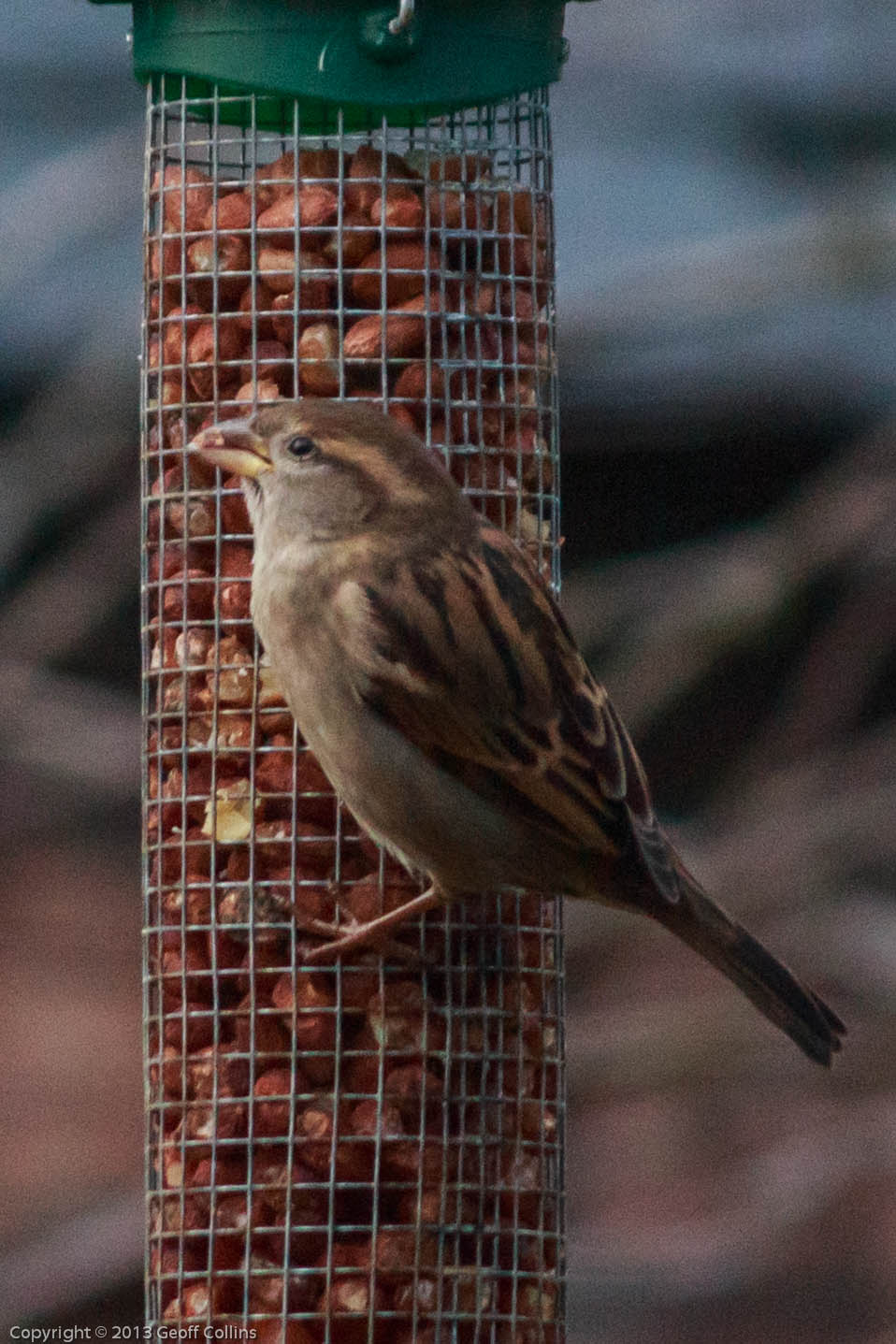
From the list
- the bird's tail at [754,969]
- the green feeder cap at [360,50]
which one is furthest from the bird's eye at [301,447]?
the bird's tail at [754,969]

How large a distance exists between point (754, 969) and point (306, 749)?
1057 millimetres

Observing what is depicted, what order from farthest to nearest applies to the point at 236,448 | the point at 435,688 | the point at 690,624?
the point at 690,624 → the point at 236,448 → the point at 435,688

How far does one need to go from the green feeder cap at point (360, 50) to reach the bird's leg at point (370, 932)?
167 cm

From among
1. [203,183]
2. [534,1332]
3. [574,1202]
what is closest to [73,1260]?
[574,1202]

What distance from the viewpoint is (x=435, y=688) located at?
20.7 ft

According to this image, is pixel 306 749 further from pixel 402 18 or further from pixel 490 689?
pixel 402 18

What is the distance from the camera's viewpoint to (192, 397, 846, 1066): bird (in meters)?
6.33

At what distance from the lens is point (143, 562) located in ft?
22.6

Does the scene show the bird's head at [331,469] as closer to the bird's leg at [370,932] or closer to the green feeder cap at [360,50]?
the green feeder cap at [360,50]

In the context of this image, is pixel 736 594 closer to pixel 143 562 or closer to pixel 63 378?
pixel 63 378

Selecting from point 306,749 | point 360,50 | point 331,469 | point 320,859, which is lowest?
point 320,859

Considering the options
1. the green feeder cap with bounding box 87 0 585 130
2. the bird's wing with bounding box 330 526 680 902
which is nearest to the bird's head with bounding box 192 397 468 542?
the bird's wing with bounding box 330 526 680 902

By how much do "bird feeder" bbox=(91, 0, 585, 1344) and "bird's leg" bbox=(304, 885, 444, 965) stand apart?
0.05 m

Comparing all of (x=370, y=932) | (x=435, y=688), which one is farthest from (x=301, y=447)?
(x=370, y=932)
